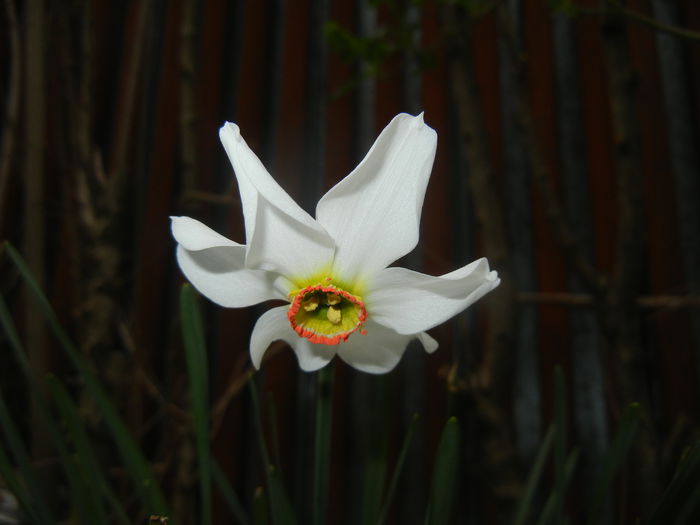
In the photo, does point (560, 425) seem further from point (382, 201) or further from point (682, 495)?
point (382, 201)

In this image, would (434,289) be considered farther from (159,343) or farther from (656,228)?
(656,228)

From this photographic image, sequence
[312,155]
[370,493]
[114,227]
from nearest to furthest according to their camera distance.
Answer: [370,493] → [114,227] → [312,155]

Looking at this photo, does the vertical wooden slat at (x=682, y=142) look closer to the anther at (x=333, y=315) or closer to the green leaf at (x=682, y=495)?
the green leaf at (x=682, y=495)

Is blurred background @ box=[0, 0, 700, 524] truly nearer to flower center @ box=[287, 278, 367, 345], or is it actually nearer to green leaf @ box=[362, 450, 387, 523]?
green leaf @ box=[362, 450, 387, 523]

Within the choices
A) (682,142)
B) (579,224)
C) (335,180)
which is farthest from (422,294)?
(682,142)

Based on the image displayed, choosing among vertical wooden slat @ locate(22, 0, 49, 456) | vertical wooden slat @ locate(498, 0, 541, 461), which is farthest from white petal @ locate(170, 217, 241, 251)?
vertical wooden slat @ locate(498, 0, 541, 461)

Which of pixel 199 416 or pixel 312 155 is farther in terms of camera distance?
pixel 312 155

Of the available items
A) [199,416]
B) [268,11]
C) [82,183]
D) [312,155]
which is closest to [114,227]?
[82,183]
